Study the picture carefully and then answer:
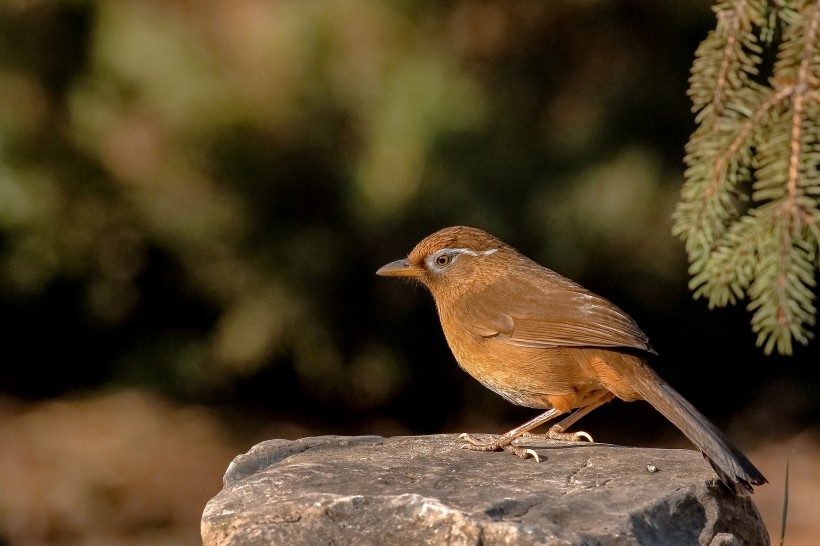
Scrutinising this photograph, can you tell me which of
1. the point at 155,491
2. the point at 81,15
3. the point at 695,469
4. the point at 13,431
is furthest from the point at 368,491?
the point at 13,431

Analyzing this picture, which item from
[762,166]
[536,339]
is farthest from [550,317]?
[762,166]

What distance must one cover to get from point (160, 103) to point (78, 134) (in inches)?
27.1

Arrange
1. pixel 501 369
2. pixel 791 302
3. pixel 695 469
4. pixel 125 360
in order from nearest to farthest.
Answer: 1. pixel 791 302
2. pixel 695 469
3. pixel 501 369
4. pixel 125 360

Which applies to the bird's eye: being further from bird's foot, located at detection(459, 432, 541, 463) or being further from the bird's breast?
bird's foot, located at detection(459, 432, 541, 463)

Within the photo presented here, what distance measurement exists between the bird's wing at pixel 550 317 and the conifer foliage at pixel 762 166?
0.69 metres

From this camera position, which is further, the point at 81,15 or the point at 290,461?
the point at 81,15

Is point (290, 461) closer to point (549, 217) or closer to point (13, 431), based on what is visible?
point (549, 217)

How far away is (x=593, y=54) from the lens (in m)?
7.26

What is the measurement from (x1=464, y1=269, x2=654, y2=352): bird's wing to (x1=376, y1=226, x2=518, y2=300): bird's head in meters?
0.12

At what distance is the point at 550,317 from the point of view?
4.76 meters

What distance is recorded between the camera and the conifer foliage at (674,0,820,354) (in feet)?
11.4

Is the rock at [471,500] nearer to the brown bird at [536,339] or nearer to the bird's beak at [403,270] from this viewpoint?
the brown bird at [536,339]

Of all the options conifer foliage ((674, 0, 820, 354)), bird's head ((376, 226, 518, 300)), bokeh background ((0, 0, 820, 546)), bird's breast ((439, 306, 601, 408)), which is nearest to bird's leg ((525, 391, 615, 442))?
bird's breast ((439, 306, 601, 408))

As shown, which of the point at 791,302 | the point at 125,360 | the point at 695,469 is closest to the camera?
the point at 791,302
